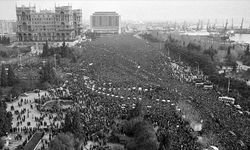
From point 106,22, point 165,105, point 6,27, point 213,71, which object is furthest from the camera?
point 106,22

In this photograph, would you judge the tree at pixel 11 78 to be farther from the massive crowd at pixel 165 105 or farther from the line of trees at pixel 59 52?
the line of trees at pixel 59 52

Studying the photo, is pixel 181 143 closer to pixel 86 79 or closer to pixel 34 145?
pixel 34 145

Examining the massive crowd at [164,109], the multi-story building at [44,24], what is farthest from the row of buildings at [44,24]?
the massive crowd at [164,109]

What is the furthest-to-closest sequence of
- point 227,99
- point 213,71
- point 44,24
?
point 44,24, point 213,71, point 227,99

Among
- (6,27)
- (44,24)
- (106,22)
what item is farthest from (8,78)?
(106,22)

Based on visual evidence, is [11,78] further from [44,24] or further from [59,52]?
[44,24]

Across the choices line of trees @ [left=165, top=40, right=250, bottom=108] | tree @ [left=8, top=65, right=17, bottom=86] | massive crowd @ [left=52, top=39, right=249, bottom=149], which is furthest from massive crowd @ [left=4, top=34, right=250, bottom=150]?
tree @ [left=8, top=65, right=17, bottom=86]

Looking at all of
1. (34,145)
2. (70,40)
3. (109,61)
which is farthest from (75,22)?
(34,145)
